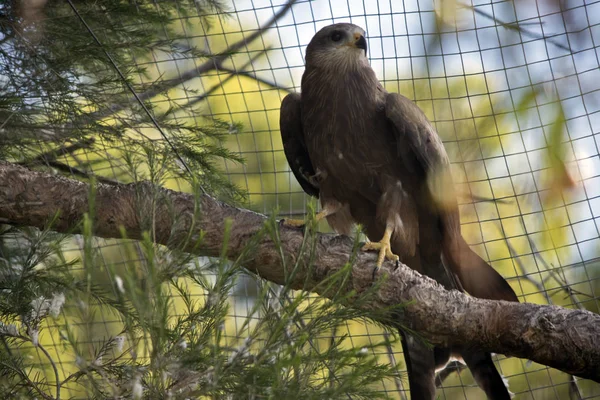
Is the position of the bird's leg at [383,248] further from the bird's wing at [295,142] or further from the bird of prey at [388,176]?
the bird's wing at [295,142]

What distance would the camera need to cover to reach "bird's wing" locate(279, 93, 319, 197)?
10.3 ft

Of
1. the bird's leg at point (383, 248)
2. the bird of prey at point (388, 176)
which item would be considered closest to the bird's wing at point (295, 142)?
the bird of prey at point (388, 176)

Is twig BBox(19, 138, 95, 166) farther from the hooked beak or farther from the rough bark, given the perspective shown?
the hooked beak

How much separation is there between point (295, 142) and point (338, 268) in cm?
108

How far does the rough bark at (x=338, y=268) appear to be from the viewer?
2188 mm

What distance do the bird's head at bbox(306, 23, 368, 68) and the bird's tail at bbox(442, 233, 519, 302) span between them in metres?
0.96

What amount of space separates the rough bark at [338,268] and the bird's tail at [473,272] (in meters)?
0.27

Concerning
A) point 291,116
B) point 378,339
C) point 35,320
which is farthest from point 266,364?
point 378,339

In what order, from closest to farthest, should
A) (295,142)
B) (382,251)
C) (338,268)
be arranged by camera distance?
(338,268) < (382,251) < (295,142)

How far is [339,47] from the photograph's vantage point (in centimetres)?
303

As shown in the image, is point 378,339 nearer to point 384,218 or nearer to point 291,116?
point 384,218

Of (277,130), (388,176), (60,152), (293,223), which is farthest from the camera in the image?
(277,130)

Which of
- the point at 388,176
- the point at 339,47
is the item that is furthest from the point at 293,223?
the point at 339,47

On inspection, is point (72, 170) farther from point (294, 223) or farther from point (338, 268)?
point (338, 268)
